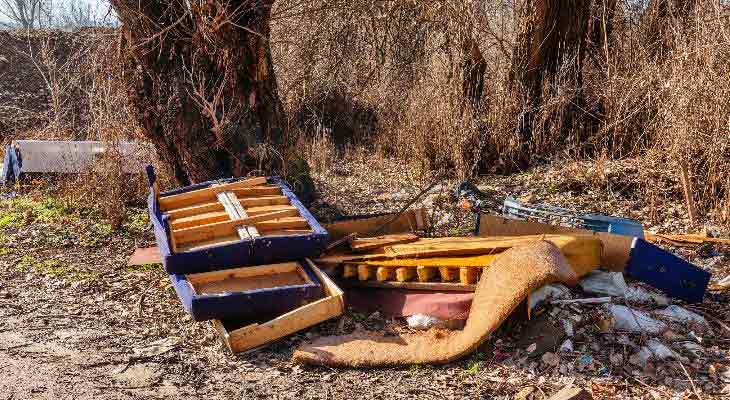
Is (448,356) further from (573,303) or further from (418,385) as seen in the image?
(573,303)

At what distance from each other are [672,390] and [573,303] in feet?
2.58

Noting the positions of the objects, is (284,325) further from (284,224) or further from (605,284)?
(605,284)

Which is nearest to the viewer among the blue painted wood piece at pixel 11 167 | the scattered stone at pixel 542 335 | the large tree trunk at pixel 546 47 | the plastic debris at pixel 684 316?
the scattered stone at pixel 542 335

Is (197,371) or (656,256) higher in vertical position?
(656,256)

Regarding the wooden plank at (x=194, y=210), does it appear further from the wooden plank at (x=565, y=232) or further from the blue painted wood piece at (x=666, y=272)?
the blue painted wood piece at (x=666, y=272)

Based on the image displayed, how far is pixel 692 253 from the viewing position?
5746 mm

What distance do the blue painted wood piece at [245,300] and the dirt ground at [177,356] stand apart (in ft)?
0.71

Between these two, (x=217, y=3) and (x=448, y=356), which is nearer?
(x=448, y=356)

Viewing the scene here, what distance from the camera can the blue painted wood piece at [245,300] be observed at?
13.8 feet

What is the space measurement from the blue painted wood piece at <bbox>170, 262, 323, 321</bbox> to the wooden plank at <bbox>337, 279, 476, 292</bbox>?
0.45m

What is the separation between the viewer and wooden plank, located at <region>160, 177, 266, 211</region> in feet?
18.8

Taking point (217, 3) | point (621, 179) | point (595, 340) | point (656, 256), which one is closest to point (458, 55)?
point (621, 179)

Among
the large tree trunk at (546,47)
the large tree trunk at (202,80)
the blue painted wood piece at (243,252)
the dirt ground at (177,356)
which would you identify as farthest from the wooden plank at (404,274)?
the large tree trunk at (546,47)

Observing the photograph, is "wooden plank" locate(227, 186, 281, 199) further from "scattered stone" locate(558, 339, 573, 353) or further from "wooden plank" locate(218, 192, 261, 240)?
"scattered stone" locate(558, 339, 573, 353)
